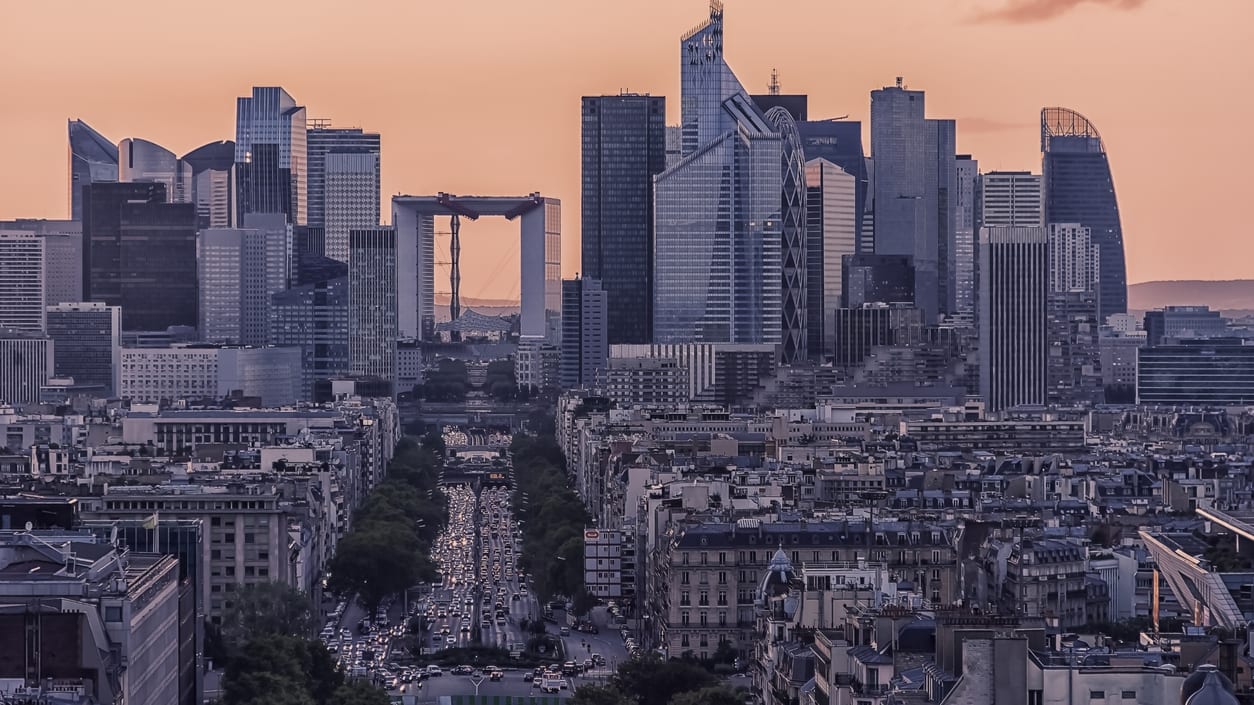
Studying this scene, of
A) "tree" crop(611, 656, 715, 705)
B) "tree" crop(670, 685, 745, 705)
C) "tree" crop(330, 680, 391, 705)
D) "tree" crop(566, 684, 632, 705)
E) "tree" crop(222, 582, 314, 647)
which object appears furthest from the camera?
"tree" crop(222, 582, 314, 647)

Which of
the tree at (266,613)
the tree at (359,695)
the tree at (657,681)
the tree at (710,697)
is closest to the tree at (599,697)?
the tree at (710,697)

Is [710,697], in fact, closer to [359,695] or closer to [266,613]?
[359,695]

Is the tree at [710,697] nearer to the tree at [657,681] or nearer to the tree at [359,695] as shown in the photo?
the tree at [657,681]

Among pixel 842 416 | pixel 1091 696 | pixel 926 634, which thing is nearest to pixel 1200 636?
pixel 926 634

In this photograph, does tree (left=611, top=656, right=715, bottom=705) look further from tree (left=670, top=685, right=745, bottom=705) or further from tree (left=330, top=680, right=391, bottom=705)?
tree (left=330, top=680, right=391, bottom=705)

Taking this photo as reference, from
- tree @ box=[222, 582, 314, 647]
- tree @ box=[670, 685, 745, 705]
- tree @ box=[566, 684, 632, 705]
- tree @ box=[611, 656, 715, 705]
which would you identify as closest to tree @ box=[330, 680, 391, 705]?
tree @ box=[566, 684, 632, 705]
